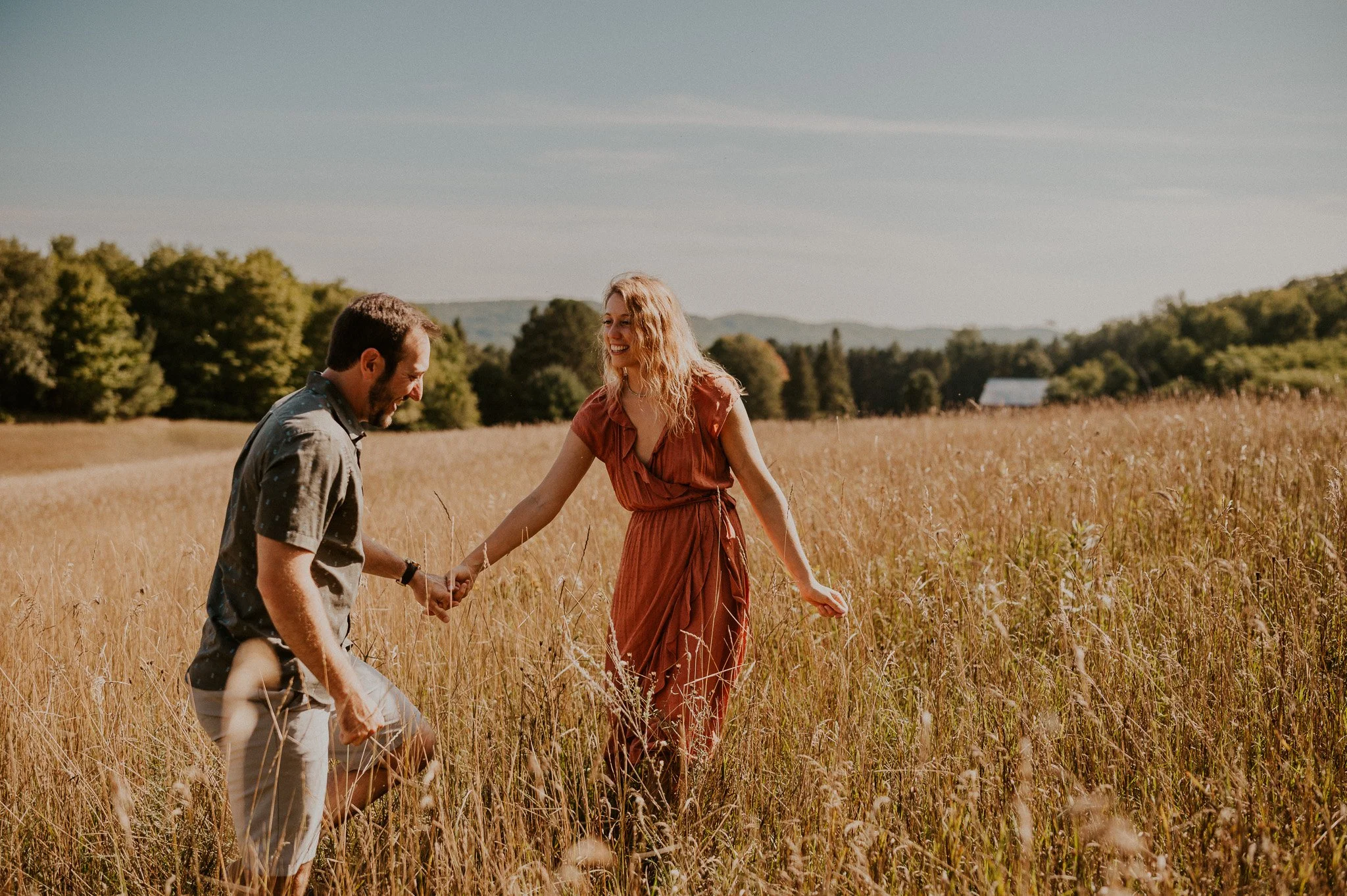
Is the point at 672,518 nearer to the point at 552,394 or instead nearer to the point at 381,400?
the point at 381,400

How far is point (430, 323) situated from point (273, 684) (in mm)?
1204

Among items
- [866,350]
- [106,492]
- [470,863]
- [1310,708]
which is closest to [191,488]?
[106,492]

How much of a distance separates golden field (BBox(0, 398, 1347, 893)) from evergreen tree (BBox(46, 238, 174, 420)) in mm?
43761

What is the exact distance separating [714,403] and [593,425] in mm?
530

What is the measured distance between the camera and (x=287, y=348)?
171ft

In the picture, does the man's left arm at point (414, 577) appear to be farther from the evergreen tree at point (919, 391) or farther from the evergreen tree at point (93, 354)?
the evergreen tree at point (919, 391)

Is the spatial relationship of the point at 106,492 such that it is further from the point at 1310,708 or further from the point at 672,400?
the point at 1310,708

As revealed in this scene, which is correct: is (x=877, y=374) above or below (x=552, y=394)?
above

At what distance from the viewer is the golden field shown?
2.13m

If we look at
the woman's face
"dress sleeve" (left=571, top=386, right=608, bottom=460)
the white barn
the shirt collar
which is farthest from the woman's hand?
the white barn

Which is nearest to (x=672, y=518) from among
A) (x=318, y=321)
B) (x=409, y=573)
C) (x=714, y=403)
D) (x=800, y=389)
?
(x=714, y=403)

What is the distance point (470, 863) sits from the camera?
2.11m

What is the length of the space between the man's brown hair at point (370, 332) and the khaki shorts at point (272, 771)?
1.00 m

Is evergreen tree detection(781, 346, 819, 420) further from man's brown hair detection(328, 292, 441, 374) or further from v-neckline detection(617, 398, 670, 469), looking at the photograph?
man's brown hair detection(328, 292, 441, 374)
